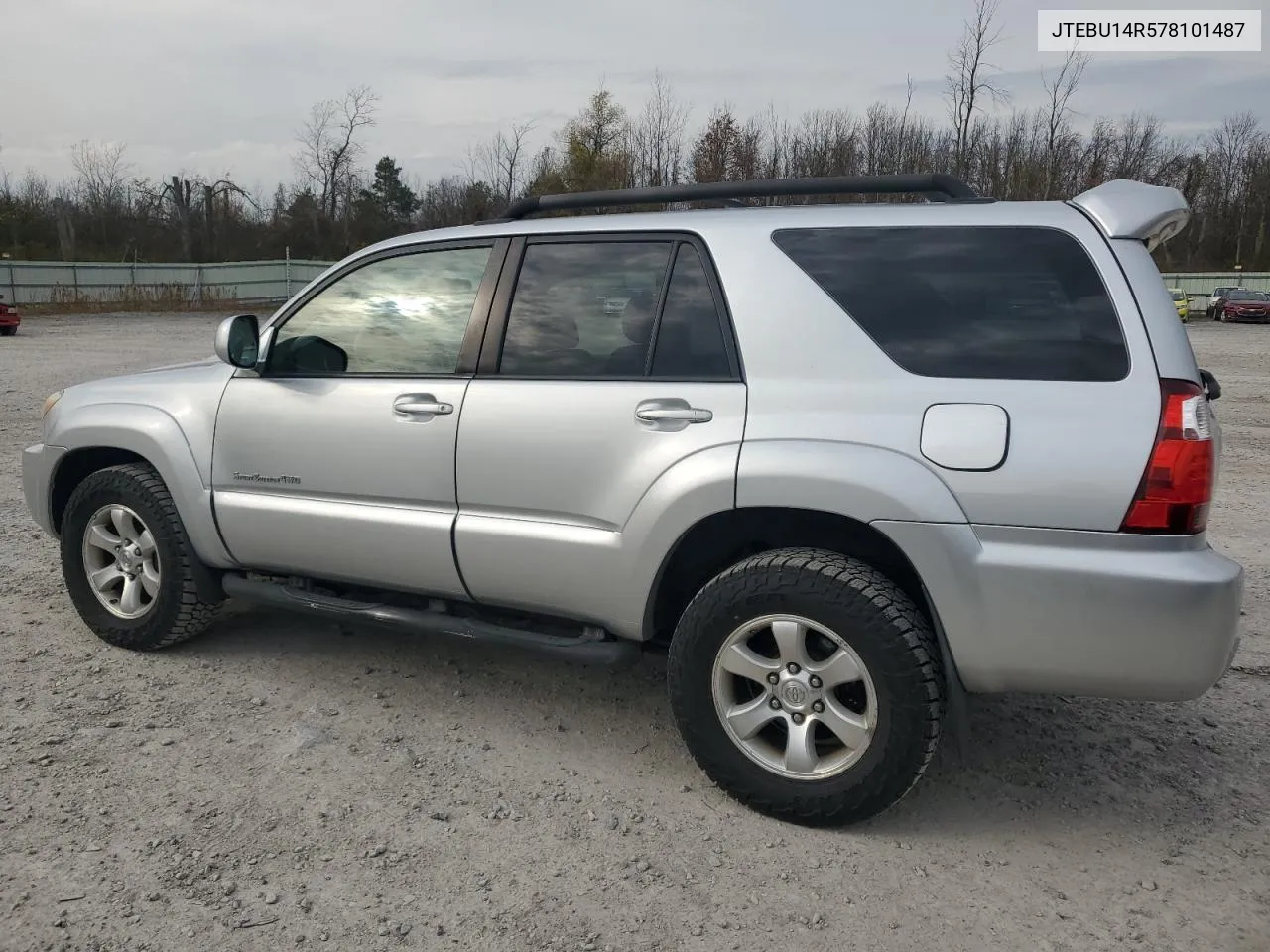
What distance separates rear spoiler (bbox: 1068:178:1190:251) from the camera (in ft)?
9.23

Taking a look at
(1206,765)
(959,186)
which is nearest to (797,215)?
(959,186)

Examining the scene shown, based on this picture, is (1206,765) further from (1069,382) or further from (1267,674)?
(1069,382)

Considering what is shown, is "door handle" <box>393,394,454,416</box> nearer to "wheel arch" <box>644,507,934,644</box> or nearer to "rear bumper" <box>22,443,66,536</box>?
"wheel arch" <box>644,507,934,644</box>

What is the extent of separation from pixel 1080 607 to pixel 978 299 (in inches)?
34.9

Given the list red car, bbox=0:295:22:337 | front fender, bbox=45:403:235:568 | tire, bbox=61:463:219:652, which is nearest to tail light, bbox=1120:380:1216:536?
front fender, bbox=45:403:235:568

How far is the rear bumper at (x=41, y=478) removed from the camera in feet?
14.7

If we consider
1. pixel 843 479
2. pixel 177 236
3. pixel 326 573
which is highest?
pixel 177 236

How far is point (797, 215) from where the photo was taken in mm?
3240

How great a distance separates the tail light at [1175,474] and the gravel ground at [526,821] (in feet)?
3.29

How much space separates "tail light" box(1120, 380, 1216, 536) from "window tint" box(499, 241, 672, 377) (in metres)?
1.50

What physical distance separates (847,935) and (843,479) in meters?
1.18

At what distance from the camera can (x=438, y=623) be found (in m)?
3.68

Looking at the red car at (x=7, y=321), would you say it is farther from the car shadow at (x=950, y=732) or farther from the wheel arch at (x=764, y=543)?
the wheel arch at (x=764, y=543)

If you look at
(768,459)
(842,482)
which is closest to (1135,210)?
→ (842,482)
